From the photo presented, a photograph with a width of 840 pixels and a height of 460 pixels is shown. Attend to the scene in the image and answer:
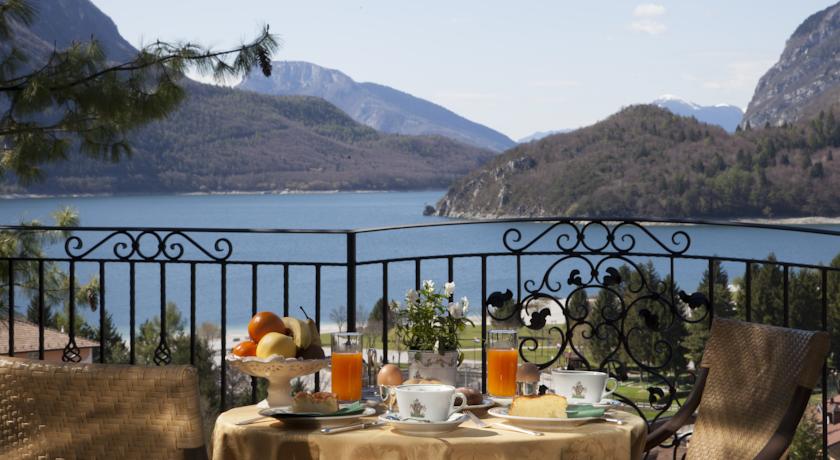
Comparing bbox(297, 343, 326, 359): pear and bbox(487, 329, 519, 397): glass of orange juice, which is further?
bbox(487, 329, 519, 397): glass of orange juice

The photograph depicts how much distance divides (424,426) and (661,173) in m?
59.3

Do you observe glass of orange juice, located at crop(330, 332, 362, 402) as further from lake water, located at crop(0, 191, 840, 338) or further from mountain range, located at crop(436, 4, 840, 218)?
mountain range, located at crop(436, 4, 840, 218)

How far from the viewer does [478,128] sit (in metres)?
157

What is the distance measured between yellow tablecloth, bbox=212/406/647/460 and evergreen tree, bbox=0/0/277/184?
4.95 m

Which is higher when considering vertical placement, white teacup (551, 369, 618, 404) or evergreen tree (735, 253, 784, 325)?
white teacup (551, 369, 618, 404)

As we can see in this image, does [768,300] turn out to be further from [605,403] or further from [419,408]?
[419,408]

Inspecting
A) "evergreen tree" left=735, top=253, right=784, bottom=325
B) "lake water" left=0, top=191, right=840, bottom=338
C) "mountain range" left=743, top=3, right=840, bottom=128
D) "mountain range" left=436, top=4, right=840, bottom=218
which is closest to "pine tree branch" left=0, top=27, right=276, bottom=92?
"evergreen tree" left=735, top=253, right=784, bottom=325

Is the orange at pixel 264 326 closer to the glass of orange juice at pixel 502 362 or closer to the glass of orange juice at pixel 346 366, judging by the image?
the glass of orange juice at pixel 346 366

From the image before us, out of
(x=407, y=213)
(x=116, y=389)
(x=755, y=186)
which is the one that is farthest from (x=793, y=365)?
(x=407, y=213)

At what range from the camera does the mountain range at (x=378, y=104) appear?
153 meters

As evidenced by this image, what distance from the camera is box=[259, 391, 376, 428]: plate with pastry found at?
2.09 meters

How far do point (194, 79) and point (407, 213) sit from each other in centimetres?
6225

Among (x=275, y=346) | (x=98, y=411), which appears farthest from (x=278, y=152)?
(x=98, y=411)

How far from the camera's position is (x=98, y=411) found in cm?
180
